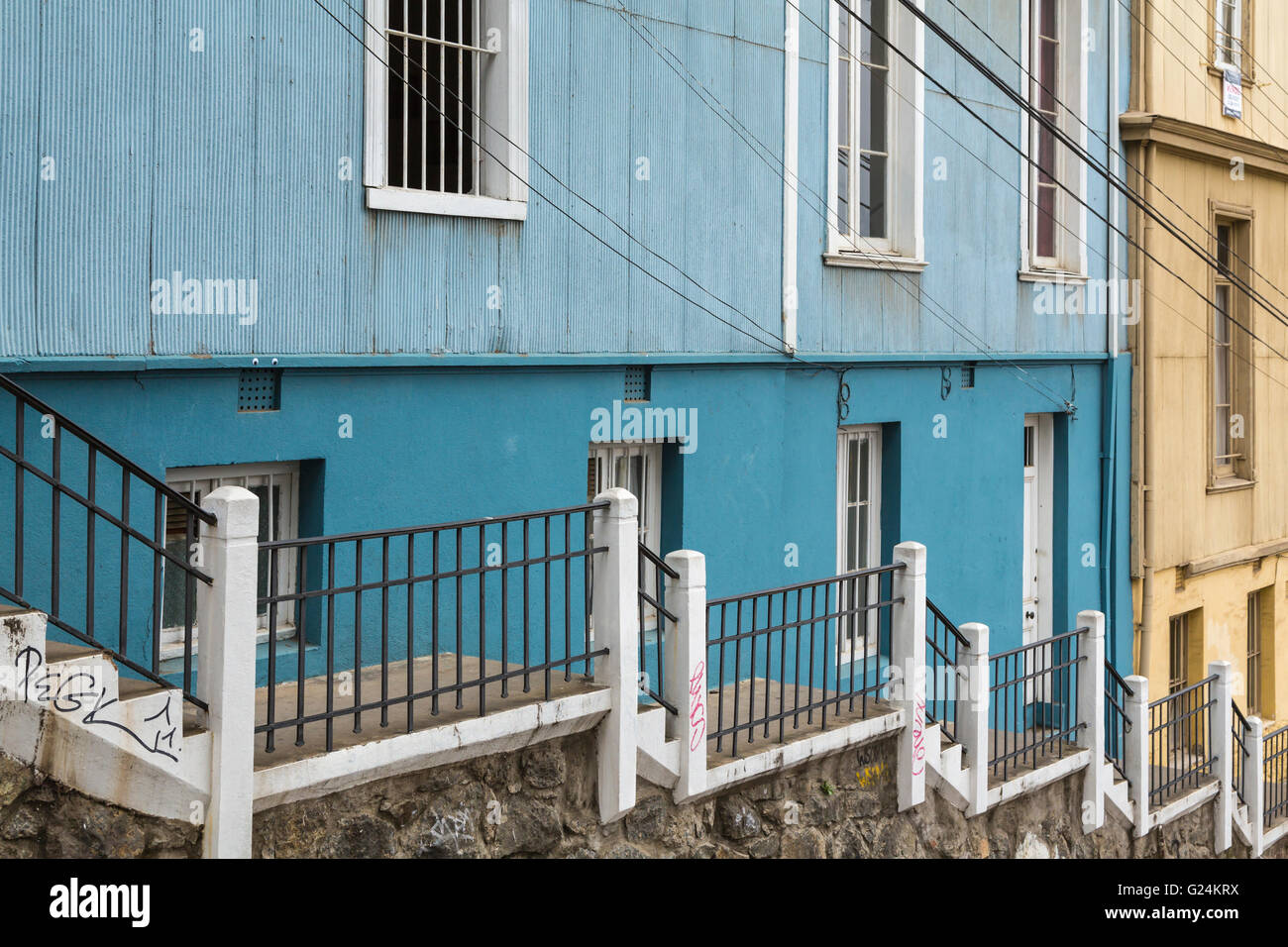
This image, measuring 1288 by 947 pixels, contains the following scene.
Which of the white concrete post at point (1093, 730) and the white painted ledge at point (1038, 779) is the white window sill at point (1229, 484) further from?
the white painted ledge at point (1038, 779)

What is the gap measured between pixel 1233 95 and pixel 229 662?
49.5 ft

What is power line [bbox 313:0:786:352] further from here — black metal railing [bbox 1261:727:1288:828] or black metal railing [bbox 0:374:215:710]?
black metal railing [bbox 1261:727:1288:828]

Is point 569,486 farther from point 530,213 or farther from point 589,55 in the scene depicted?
point 589,55

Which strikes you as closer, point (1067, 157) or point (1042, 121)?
point (1042, 121)

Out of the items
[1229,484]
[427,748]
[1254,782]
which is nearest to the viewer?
[427,748]

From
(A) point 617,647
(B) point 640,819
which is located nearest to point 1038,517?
(B) point 640,819

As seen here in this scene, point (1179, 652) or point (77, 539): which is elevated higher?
point (77, 539)

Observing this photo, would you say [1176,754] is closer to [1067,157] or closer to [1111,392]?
[1111,392]

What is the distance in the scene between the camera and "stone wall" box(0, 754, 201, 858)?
5.57 m

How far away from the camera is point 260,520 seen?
8.77 m

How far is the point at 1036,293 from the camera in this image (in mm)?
15359

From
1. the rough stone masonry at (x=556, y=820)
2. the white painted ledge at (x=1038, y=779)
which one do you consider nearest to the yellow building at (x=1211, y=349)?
the white painted ledge at (x=1038, y=779)

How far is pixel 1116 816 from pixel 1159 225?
22.1 ft

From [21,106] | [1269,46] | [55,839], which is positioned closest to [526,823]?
[55,839]
